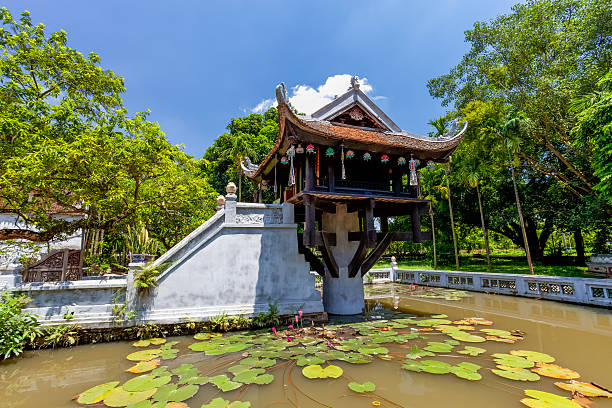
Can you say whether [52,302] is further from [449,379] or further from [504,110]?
[504,110]

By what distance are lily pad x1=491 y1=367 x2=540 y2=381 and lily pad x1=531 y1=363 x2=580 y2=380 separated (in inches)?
7.1

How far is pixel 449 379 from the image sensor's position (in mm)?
4117

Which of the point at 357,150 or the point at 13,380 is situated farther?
the point at 357,150

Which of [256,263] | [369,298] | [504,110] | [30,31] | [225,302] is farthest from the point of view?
[504,110]

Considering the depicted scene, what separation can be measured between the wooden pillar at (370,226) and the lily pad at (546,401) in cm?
477

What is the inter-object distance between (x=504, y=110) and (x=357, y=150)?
45.8 ft

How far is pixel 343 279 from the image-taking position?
886 centimetres

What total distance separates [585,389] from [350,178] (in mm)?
7041

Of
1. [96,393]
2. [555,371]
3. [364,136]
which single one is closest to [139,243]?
[96,393]

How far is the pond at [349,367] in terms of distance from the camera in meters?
3.69

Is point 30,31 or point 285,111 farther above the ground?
point 30,31

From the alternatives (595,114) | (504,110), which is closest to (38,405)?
(595,114)

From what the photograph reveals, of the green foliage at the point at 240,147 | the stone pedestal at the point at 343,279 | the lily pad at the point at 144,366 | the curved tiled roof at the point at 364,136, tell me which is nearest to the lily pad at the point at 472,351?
the stone pedestal at the point at 343,279

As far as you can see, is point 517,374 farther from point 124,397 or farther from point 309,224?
point 124,397
